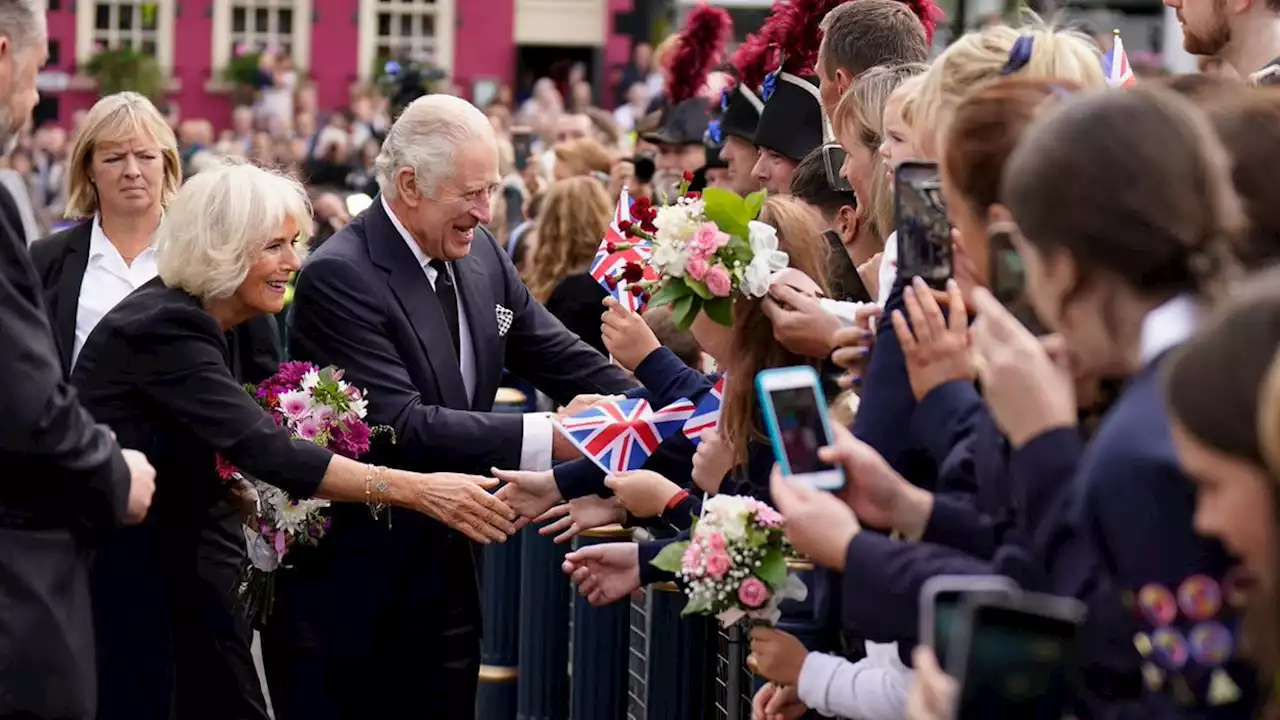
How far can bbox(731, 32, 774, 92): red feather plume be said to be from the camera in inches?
297

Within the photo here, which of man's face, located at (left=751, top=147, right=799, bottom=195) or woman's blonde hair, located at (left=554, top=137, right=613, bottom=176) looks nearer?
man's face, located at (left=751, top=147, right=799, bottom=195)

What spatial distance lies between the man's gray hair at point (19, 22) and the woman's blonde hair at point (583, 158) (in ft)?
23.1

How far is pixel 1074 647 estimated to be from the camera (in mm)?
2775

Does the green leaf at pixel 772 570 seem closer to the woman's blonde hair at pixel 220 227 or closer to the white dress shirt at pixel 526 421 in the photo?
the white dress shirt at pixel 526 421

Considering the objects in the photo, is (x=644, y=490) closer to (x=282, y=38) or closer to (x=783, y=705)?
(x=783, y=705)

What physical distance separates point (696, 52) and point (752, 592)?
236 inches

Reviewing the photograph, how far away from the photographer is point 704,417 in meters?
5.33

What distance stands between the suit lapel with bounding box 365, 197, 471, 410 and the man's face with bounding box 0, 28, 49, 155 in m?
1.60

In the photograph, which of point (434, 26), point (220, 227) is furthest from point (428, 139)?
point (434, 26)

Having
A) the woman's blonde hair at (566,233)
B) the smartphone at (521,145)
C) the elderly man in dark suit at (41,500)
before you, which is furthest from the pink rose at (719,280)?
the smartphone at (521,145)

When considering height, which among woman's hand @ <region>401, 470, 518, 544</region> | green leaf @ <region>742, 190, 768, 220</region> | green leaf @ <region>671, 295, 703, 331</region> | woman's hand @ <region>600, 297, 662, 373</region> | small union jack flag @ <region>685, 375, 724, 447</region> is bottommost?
woman's hand @ <region>401, 470, 518, 544</region>

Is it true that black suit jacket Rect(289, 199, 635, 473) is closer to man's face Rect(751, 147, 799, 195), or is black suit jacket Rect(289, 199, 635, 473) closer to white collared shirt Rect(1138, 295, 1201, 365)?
man's face Rect(751, 147, 799, 195)

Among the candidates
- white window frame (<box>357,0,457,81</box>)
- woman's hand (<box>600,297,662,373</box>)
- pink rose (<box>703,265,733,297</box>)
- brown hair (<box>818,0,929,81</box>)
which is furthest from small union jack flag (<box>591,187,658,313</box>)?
white window frame (<box>357,0,457,81</box>)

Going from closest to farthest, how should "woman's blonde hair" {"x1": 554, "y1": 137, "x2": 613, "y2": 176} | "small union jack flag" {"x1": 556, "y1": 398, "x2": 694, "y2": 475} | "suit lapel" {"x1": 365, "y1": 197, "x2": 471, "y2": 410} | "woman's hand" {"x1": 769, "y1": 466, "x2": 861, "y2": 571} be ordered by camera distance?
"woman's hand" {"x1": 769, "y1": 466, "x2": 861, "y2": 571}, "small union jack flag" {"x1": 556, "y1": 398, "x2": 694, "y2": 475}, "suit lapel" {"x1": 365, "y1": 197, "x2": 471, "y2": 410}, "woman's blonde hair" {"x1": 554, "y1": 137, "x2": 613, "y2": 176}
